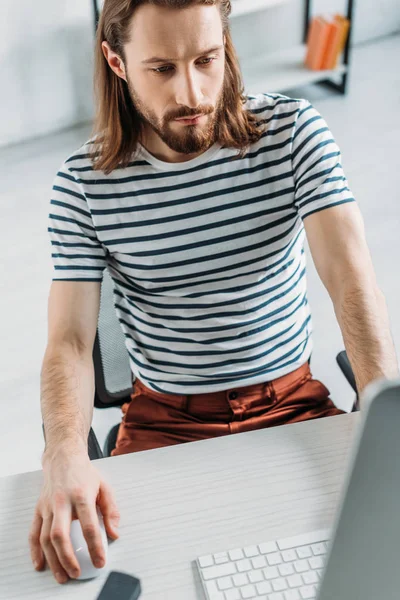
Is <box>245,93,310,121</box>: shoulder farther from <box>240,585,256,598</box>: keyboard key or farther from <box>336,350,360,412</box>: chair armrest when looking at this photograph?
<box>240,585,256,598</box>: keyboard key

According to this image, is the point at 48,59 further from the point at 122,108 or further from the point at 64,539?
the point at 64,539

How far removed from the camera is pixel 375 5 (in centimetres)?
425

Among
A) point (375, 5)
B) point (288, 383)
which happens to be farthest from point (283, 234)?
point (375, 5)

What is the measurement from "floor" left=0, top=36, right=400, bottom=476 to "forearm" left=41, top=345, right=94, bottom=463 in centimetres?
88

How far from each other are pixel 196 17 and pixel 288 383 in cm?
67

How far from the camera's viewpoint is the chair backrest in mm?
1443

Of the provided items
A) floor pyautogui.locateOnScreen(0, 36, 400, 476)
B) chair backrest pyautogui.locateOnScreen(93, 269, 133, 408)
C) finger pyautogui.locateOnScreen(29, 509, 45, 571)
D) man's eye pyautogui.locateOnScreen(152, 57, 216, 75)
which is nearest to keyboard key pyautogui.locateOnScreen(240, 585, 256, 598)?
finger pyautogui.locateOnScreen(29, 509, 45, 571)

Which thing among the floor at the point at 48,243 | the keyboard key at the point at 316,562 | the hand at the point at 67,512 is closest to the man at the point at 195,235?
the hand at the point at 67,512

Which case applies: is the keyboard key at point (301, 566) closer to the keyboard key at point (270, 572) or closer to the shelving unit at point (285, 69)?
the keyboard key at point (270, 572)

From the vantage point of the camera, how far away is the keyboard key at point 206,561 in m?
0.97

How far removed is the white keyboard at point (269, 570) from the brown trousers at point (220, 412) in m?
0.41

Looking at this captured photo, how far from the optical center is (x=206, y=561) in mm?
972

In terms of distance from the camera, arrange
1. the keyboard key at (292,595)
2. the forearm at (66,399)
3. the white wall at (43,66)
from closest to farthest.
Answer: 1. the keyboard key at (292,595)
2. the forearm at (66,399)
3. the white wall at (43,66)

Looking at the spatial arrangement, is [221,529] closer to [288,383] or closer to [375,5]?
[288,383]
